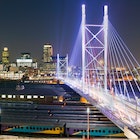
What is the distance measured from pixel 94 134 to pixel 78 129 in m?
0.69

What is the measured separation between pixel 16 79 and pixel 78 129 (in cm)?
4884

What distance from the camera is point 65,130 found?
14.9 meters

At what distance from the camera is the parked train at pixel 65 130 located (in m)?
14.6

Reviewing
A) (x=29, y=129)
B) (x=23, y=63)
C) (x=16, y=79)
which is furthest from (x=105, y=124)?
(x=23, y=63)

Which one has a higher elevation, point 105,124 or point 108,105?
point 108,105

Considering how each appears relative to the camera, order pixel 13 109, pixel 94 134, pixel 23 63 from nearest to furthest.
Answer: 1. pixel 94 134
2. pixel 13 109
3. pixel 23 63

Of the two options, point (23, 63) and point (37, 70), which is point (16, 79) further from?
point (23, 63)

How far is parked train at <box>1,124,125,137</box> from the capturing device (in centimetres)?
1464

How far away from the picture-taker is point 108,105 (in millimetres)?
8297

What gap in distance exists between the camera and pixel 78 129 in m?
14.8

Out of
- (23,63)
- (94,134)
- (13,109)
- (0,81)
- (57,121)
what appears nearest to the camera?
(94,134)

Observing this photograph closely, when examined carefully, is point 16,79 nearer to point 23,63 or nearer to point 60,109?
point 23,63

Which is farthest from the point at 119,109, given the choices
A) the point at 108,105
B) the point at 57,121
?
the point at 57,121

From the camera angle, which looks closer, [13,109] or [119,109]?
[119,109]
